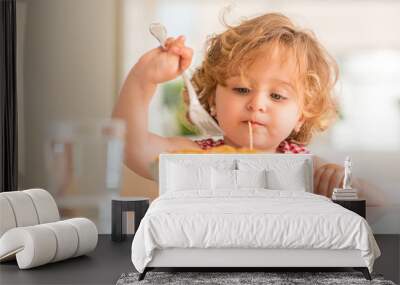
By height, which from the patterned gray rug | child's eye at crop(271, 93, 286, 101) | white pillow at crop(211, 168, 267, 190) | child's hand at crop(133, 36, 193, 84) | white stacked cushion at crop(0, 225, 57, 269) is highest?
child's hand at crop(133, 36, 193, 84)

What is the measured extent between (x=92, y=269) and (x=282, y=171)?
2275 mm

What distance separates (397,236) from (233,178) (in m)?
2.04

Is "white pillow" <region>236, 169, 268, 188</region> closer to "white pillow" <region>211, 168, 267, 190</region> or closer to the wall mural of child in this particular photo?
"white pillow" <region>211, 168, 267, 190</region>

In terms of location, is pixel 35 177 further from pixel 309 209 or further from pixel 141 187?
pixel 309 209

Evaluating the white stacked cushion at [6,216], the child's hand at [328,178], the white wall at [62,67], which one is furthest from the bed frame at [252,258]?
the white wall at [62,67]

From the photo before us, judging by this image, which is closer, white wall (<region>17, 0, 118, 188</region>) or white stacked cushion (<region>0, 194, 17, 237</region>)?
white stacked cushion (<region>0, 194, 17, 237</region>)

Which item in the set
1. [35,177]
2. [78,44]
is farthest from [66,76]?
[35,177]

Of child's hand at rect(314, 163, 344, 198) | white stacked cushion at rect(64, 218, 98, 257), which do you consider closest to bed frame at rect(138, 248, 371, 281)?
white stacked cushion at rect(64, 218, 98, 257)

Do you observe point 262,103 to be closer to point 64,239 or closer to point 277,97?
point 277,97

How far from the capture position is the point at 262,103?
7.48m

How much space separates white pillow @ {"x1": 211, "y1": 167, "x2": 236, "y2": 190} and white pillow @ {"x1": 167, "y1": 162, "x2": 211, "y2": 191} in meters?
0.07

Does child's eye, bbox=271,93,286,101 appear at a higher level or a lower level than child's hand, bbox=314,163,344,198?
higher

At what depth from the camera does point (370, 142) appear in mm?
7703

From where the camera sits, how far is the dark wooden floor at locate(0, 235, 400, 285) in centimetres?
523
